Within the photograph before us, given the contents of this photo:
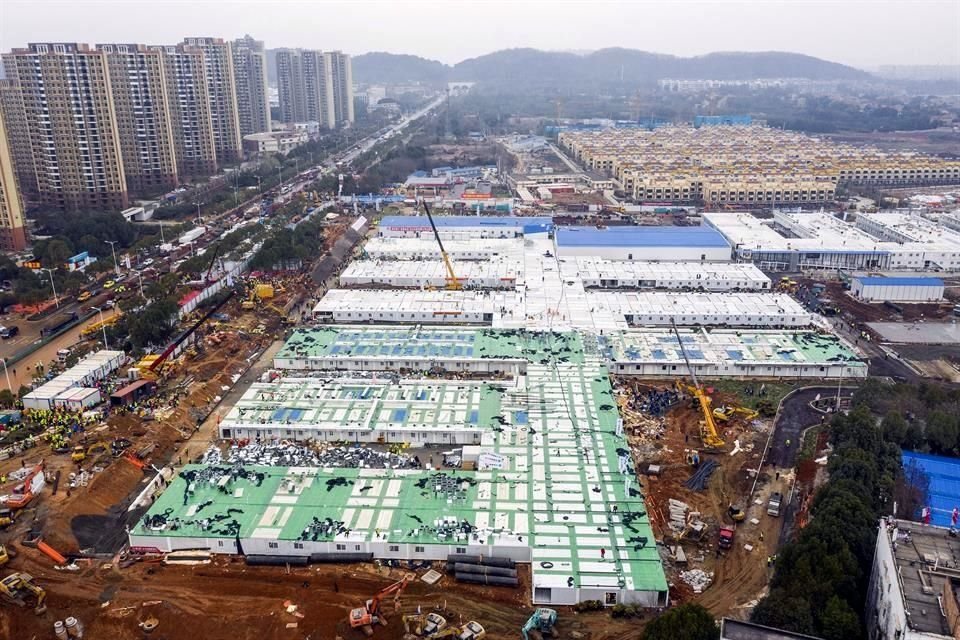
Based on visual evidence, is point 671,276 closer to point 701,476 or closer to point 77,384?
point 701,476

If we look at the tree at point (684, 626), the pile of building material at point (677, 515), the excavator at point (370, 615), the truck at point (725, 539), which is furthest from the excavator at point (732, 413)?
the excavator at point (370, 615)

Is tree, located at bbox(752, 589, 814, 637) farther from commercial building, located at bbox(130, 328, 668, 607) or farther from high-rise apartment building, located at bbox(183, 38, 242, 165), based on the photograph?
high-rise apartment building, located at bbox(183, 38, 242, 165)

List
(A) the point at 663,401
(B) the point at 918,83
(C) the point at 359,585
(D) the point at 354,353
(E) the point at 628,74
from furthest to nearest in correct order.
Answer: (E) the point at 628,74, (B) the point at 918,83, (D) the point at 354,353, (A) the point at 663,401, (C) the point at 359,585

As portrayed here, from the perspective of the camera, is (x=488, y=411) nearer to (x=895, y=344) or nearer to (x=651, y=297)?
(x=651, y=297)

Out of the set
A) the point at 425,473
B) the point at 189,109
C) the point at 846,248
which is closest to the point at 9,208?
the point at 189,109

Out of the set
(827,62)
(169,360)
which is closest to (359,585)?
(169,360)

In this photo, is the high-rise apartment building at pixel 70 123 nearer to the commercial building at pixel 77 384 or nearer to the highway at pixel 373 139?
the commercial building at pixel 77 384
